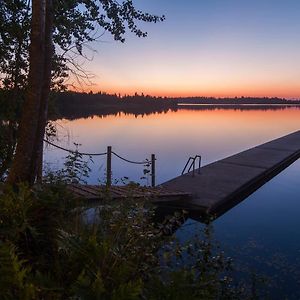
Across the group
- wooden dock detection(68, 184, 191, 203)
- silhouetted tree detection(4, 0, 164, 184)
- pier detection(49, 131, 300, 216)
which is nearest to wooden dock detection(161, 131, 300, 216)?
pier detection(49, 131, 300, 216)

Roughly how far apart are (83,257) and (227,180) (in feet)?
36.7

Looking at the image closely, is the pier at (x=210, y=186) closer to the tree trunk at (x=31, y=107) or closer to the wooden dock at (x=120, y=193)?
the wooden dock at (x=120, y=193)

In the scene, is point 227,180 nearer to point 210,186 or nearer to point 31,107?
point 210,186

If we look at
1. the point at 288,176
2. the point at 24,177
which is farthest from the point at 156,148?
the point at 24,177

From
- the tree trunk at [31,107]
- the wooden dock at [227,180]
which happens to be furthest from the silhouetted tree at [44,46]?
the wooden dock at [227,180]

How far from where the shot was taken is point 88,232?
12.4ft

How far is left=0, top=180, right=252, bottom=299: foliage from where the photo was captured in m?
2.36

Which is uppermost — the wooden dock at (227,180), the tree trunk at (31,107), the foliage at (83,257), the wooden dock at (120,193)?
the tree trunk at (31,107)

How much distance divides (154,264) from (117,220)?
0.68m

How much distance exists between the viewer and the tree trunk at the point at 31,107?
5.87m

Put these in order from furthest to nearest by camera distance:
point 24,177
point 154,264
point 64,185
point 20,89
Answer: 1. point 20,89
2. point 24,177
3. point 64,185
4. point 154,264

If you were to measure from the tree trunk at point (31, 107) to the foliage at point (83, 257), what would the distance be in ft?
5.03

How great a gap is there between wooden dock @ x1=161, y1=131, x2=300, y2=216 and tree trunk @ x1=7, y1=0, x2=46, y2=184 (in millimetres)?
4903

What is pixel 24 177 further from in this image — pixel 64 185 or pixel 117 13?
pixel 117 13
